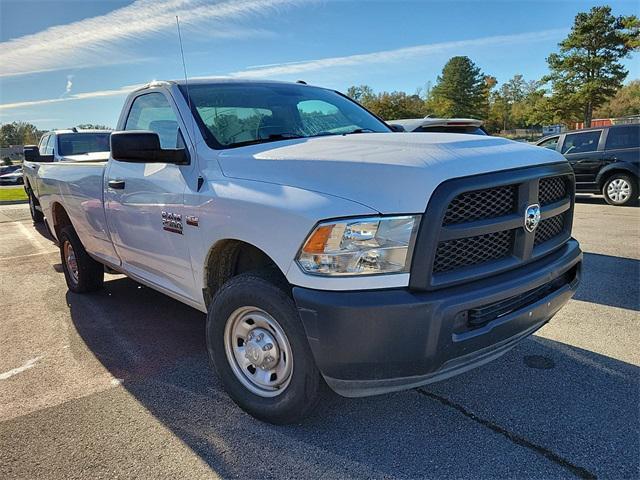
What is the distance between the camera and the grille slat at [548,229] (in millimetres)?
2689

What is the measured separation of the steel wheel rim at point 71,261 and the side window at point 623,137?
11149 mm

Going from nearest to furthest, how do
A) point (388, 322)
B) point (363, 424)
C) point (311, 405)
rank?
point (388, 322) < point (311, 405) < point (363, 424)

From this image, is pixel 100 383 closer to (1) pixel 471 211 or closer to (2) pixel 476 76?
(1) pixel 471 211

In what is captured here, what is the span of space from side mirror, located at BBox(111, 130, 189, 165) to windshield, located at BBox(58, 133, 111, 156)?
21.8ft

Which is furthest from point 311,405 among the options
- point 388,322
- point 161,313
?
point 161,313

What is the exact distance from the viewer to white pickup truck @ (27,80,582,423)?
211 centimetres

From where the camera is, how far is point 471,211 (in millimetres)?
2271

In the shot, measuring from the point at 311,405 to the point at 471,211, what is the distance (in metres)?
1.23

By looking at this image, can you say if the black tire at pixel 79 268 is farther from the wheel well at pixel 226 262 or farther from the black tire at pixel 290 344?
the black tire at pixel 290 344

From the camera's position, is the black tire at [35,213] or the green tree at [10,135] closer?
the black tire at [35,213]

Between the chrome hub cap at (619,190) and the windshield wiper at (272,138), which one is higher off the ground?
the windshield wiper at (272,138)

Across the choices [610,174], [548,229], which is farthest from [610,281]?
[610,174]

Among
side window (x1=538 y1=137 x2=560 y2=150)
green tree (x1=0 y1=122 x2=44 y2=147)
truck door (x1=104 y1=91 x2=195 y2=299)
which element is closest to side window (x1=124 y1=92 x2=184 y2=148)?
truck door (x1=104 y1=91 x2=195 y2=299)

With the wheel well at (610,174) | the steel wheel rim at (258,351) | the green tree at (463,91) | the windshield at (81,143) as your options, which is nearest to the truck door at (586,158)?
the wheel well at (610,174)
